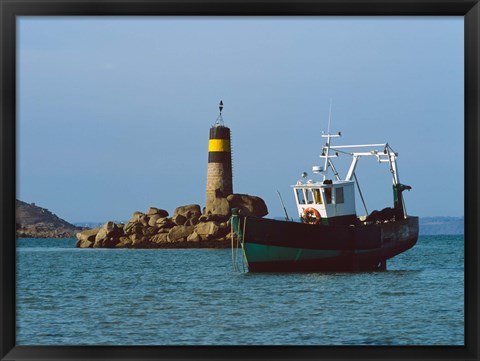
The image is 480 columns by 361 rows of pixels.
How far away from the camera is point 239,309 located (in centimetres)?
1628

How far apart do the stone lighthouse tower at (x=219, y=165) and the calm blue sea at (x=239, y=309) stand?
453 inches

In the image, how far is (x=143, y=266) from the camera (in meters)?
33.9

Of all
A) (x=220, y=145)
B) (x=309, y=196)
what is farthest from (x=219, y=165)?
(x=309, y=196)

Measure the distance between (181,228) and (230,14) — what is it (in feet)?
129

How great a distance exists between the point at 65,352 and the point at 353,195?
16592 mm

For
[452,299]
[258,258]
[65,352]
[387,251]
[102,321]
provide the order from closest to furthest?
[65,352] → [102,321] → [452,299] → [258,258] → [387,251]

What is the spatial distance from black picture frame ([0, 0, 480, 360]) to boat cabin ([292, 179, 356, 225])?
49.7 feet

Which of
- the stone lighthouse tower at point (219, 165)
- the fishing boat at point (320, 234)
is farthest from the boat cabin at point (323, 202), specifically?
the stone lighthouse tower at point (219, 165)

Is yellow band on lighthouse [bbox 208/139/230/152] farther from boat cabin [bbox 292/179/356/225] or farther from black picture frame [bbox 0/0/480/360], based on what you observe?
black picture frame [bbox 0/0/480/360]

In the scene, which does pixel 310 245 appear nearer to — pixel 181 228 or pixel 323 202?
pixel 323 202

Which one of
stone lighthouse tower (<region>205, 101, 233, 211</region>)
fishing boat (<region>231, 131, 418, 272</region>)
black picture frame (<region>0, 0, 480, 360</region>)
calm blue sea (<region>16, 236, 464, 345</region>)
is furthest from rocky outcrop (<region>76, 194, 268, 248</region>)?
black picture frame (<region>0, 0, 480, 360</region>)

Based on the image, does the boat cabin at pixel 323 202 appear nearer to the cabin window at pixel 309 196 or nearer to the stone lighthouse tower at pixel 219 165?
the cabin window at pixel 309 196
